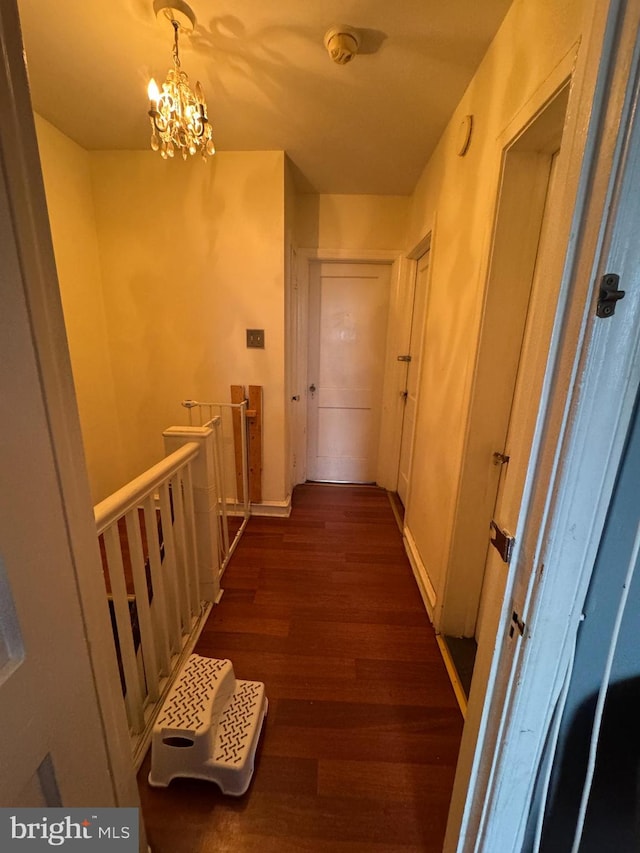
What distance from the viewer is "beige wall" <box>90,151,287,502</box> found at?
88.7 inches

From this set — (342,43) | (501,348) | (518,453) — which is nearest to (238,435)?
(501,348)

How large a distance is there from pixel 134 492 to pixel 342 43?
183cm

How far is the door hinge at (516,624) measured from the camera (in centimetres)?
60

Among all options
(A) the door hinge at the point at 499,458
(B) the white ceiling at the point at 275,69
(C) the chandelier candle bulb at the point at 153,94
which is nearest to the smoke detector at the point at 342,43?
(B) the white ceiling at the point at 275,69

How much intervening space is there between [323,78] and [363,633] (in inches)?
104

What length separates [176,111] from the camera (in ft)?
4.50

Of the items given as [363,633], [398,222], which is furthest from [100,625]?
[398,222]

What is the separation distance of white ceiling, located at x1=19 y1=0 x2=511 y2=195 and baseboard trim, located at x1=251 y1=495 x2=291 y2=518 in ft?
8.11

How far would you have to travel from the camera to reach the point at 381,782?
44.5 inches

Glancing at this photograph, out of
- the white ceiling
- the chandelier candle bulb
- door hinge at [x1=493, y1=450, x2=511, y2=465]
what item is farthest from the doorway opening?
the chandelier candle bulb

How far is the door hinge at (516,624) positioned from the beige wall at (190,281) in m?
2.11

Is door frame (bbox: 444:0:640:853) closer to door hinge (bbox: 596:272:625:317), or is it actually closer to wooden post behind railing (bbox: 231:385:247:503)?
door hinge (bbox: 596:272:625:317)

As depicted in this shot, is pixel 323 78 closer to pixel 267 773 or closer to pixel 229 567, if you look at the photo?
pixel 229 567

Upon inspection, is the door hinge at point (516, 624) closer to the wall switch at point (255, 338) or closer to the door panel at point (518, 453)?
the door panel at point (518, 453)
